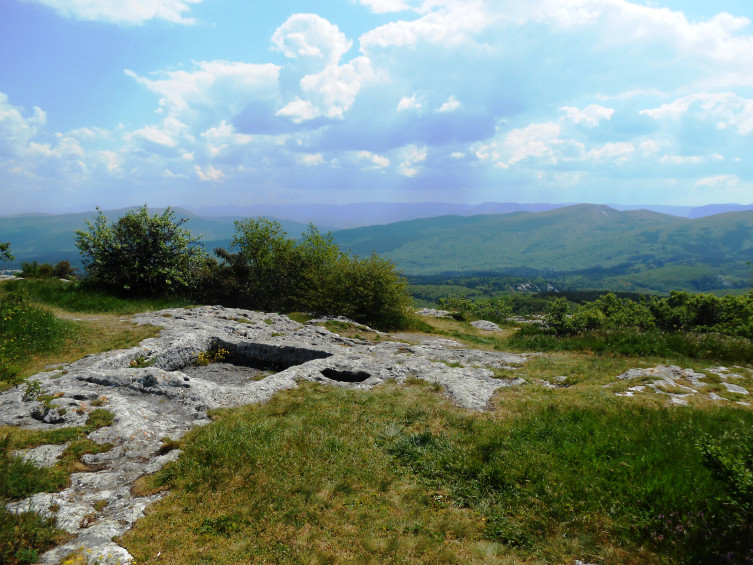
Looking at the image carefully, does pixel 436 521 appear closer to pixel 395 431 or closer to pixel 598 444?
pixel 395 431

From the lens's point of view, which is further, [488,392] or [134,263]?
[134,263]

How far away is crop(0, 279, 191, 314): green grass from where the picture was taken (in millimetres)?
24312

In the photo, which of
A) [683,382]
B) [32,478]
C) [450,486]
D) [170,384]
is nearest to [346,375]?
[170,384]

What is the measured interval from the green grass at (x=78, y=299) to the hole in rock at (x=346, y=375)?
17241mm

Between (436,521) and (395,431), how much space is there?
3.42m

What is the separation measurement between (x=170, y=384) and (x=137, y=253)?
22.7m

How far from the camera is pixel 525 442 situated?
27.5ft

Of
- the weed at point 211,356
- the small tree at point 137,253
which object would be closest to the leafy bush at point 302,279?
the small tree at point 137,253

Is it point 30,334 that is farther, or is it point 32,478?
point 30,334

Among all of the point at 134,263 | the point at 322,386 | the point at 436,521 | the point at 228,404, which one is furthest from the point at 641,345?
the point at 134,263

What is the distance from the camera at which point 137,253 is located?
29.5 meters

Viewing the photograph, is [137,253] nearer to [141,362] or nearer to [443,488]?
[141,362]

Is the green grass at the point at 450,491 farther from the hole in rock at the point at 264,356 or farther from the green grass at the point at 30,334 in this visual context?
the green grass at the point at 30,334

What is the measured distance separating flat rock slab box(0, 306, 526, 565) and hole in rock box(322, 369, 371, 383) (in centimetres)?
5
